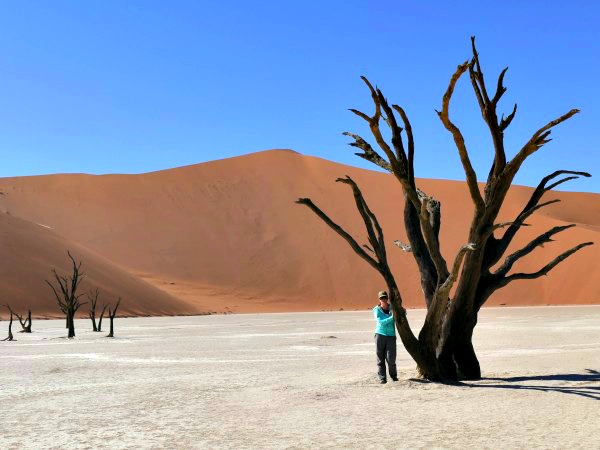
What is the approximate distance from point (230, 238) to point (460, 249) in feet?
209

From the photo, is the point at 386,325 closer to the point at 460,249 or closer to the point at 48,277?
the point at 460,249

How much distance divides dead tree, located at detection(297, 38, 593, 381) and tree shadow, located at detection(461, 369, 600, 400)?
564 mm

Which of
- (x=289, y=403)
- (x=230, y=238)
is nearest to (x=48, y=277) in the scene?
(x=230, y=238)

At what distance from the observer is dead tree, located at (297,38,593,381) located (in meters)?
10.2

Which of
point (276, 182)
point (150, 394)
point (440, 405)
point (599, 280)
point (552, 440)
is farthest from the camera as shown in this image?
point (276, 182)

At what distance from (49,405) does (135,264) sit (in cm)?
5898

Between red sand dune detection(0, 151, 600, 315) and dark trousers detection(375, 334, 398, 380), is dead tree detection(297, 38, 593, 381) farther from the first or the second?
red sand dune detection(0, 151, 600, 315)

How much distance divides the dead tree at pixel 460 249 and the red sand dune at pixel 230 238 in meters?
36.0

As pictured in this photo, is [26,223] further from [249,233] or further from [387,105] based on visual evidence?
[387,105]

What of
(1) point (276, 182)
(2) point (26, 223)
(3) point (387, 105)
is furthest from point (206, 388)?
(1) point (276, 182)

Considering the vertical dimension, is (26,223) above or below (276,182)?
below

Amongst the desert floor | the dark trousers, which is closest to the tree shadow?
the desert floor

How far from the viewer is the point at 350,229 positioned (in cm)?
7419

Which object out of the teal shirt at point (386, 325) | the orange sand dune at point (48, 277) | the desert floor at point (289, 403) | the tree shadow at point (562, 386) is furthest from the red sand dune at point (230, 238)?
the tree shadow at point (562, 386)
